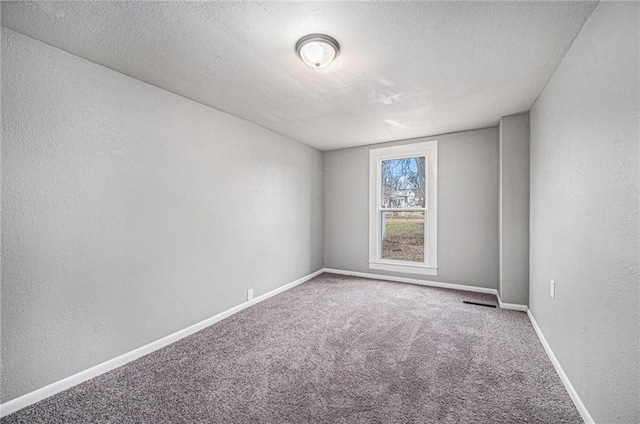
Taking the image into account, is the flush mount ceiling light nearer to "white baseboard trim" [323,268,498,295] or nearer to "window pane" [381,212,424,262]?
"window pane" [381,212,424,262]

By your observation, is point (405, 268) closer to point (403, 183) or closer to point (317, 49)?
point (403, 183)

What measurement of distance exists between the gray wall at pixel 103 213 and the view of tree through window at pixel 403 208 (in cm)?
245

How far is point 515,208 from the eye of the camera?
3.25 metres

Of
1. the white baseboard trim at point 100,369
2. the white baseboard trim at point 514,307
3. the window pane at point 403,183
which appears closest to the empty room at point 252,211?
the white baseboard trim at point 100,369

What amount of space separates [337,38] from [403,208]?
323 cm

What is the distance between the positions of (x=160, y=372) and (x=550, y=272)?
315 cm

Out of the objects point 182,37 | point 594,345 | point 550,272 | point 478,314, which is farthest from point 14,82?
point 478,314

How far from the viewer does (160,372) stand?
2.07m

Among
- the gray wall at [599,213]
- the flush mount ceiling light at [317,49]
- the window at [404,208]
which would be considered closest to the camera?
the gray wall at [599,213]

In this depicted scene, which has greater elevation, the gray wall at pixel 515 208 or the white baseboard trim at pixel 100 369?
the gray wall at pixel 515 208

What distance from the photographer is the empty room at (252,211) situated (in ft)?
5.01

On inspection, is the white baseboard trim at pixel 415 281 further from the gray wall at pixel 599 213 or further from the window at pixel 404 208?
the gray wall at pixel 599 213

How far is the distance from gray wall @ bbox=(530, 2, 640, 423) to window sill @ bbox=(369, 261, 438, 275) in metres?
2.04

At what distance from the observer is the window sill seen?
14.0 ft
